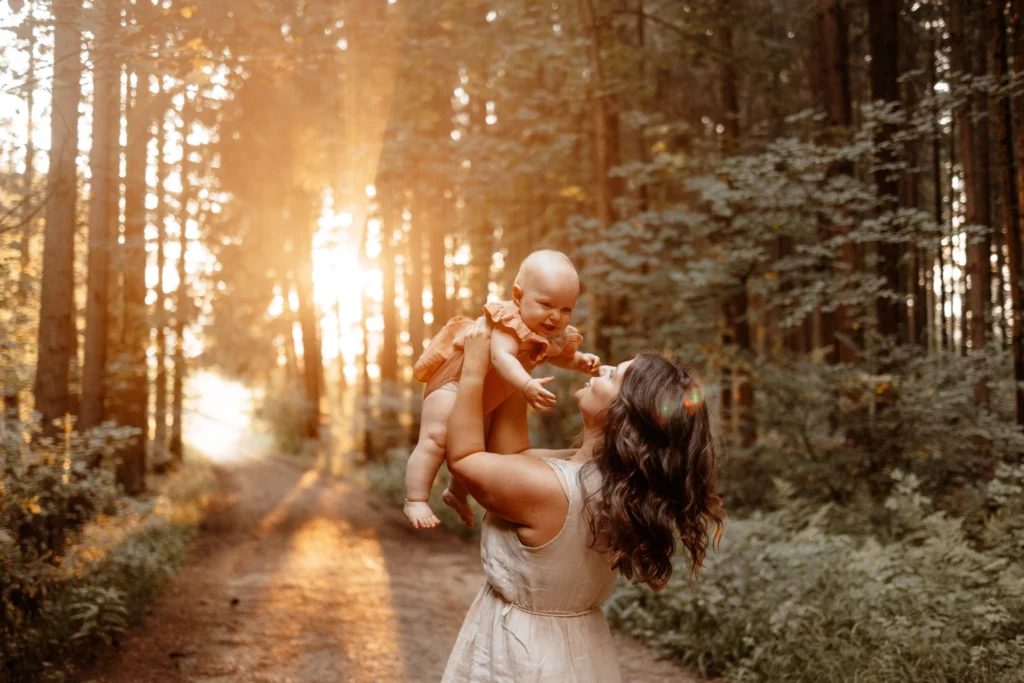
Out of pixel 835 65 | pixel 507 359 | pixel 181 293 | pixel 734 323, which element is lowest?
pixel 507 359

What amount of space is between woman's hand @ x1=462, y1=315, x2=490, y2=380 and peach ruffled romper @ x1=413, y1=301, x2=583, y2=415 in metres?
0.05

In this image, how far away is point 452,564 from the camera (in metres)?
10.2

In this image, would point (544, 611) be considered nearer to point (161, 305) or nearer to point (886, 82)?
point (886, 82)

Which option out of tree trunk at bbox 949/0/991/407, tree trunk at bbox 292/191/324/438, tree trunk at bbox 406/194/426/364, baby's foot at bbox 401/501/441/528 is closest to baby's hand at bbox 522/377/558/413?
baby's foot at bbox 401/501/441/528

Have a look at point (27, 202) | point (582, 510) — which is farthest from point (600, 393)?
point (27, 202)

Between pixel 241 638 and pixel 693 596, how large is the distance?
405cm

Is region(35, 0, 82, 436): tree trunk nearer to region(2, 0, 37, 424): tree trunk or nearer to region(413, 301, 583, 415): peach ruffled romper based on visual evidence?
region(2, 0, 37, 424): tree trunk

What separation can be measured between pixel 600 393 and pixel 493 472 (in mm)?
435

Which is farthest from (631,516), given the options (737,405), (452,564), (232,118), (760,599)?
(232,118)

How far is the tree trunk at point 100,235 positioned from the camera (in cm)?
1034

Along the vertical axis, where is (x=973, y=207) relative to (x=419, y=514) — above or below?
above

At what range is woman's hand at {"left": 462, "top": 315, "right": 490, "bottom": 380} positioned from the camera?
244 centimetres

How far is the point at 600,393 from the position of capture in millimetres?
2408

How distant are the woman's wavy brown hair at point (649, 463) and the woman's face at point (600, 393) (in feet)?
0.08
